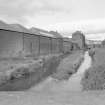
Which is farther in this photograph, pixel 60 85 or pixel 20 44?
pixel 20 44

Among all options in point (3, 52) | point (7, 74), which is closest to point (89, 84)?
point (7, 74)

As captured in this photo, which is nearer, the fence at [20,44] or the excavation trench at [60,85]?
the excavation trench at [60,85]

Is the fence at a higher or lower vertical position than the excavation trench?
higher

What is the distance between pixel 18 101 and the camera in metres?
3.20

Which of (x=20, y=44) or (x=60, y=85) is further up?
(x=20, y=44)

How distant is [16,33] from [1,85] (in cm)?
1267

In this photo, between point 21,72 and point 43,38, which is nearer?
point 21,72

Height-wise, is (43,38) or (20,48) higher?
(43,38)

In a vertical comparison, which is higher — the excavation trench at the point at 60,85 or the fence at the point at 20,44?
the fence at the point at 20,44

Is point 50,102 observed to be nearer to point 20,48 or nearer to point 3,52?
point 3,52

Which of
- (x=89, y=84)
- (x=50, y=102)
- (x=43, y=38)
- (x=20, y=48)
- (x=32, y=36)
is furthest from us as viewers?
(x=43, y=38)

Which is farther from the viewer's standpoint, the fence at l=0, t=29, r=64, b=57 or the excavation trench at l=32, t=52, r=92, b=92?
the fence at l=0, t=29, r=64, b=57

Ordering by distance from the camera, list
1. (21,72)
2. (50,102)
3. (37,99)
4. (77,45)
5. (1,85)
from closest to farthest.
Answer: (50,102) < (37,99) < (1,85) < (21,72) < (77,45)

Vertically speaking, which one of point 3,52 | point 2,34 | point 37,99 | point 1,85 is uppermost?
point 2,34
